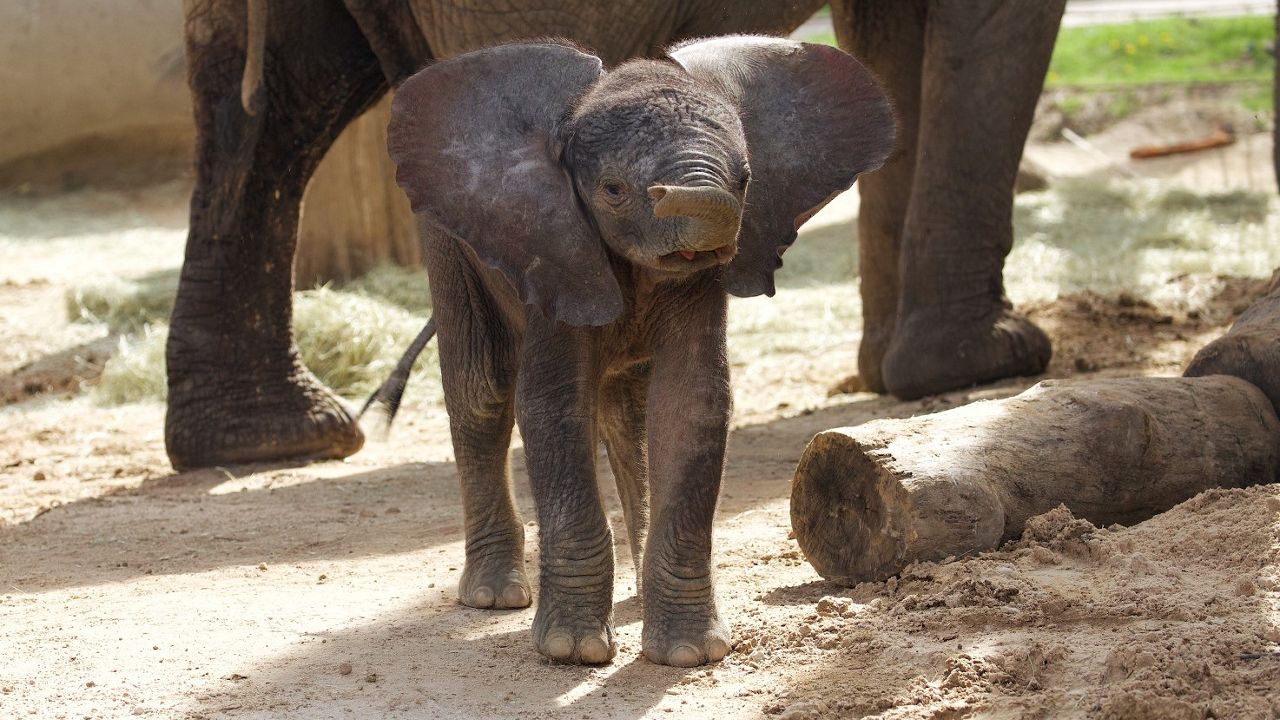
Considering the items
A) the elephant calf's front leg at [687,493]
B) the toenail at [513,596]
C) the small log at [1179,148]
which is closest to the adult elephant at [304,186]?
the toenail at [513,596]

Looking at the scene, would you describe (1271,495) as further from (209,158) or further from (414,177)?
(209,158)

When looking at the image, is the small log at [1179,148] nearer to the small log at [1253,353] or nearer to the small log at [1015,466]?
the small log at [1253,353]

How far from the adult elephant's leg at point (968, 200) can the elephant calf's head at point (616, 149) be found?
2.59 meters

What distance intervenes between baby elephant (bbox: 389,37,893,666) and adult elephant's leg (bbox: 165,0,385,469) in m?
2.84

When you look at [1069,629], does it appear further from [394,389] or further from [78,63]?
[78,63]

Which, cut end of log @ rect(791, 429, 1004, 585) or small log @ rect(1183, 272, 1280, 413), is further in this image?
small log @ rect(1183, 272, 1280, 413)

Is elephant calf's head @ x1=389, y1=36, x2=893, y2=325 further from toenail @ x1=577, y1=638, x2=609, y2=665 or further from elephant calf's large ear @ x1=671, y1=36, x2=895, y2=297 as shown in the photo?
toenail @ x1=577, y1=638, x2=609, y2=665

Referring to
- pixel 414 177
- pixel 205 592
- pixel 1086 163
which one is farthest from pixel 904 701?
pixel 1086 163

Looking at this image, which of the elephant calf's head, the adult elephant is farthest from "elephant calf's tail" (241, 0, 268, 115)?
the elephant calf's head

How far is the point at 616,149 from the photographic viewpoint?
366 cm

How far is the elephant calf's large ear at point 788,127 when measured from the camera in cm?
398

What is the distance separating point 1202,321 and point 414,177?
5.17m

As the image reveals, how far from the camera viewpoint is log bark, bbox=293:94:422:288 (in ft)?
35.0

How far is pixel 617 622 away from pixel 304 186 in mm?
3322
